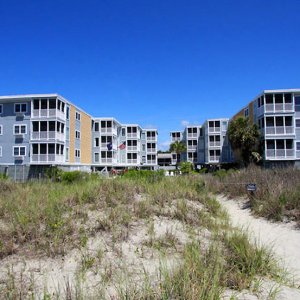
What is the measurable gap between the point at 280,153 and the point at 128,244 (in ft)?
121

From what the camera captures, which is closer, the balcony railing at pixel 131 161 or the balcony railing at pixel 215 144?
the balcony railing at pixel 215 144

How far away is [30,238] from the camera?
7.41 metres

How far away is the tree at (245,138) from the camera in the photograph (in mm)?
39094

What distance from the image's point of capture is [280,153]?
39688 mm

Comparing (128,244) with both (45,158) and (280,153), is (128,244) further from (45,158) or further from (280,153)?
(280,153)

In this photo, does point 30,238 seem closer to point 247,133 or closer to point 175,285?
point 175,285

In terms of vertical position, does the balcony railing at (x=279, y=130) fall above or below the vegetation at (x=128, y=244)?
above

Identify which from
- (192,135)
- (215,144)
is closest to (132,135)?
(192,135)

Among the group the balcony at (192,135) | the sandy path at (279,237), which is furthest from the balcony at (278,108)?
the balcony at (192,135)

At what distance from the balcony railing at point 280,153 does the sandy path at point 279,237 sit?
29.2m

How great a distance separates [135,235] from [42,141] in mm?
34122

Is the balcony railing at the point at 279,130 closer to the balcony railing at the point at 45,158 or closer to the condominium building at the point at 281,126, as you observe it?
the condominium building at the point at 281,126

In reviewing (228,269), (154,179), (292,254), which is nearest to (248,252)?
(228,269)

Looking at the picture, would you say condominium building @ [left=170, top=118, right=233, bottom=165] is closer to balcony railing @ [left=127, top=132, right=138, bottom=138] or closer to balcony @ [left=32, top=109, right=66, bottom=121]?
balcony railing @ [left=127, top=132, right=138, bottom=138]
